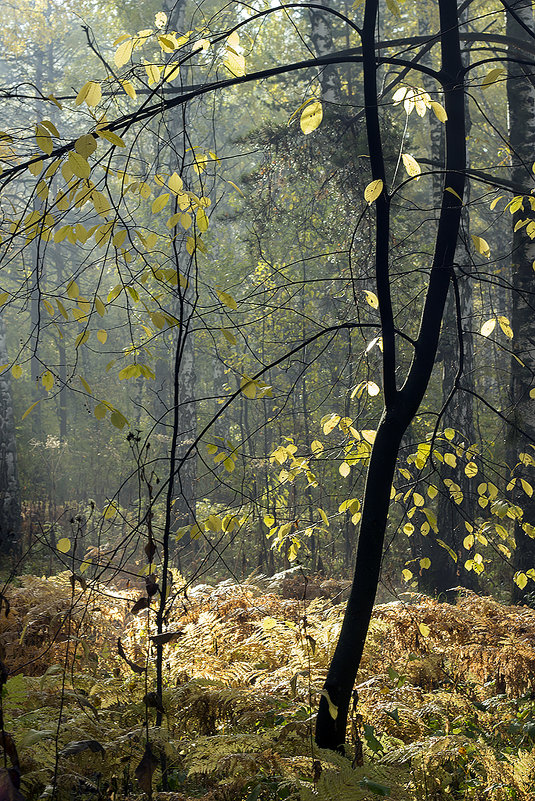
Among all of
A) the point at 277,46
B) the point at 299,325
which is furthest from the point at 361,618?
the point at 277,46

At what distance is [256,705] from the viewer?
284 cm

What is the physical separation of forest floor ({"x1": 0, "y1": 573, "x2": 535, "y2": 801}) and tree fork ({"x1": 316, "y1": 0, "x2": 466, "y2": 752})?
0.14 metres

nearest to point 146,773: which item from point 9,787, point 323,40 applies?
point 9,787

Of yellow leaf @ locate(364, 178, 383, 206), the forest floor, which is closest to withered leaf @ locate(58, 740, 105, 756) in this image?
the forest floor

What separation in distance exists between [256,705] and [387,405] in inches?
60.1

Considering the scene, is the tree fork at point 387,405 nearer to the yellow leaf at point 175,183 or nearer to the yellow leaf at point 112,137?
the yellow leaf at point 175,183

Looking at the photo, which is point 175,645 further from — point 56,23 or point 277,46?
point 56,23

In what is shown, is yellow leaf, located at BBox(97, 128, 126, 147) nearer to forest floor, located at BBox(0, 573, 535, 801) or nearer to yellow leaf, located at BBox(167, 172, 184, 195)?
yellow leaf, located at BBox(167, 172, 184, 195)

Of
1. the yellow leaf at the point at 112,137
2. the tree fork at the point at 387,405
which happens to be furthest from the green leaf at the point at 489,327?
the yellow leaf at the point at 112,137

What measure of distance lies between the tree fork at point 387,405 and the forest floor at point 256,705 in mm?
143

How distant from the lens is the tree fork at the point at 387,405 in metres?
2.21

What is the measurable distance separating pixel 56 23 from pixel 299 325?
15946mm

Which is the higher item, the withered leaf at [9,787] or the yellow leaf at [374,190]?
the yellow leaf at [374,190]

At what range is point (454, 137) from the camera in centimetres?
245
